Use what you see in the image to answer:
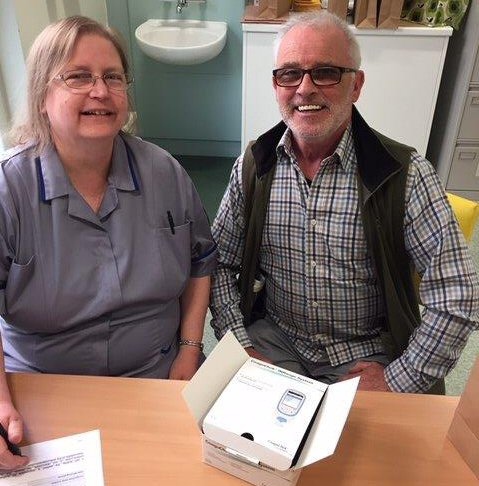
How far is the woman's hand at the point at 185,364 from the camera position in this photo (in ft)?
4.16

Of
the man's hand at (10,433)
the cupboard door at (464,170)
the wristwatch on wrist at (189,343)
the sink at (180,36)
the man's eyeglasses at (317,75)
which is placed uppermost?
the man's eyeglasses at (317,75)

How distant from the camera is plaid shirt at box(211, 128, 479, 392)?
1.18 meters

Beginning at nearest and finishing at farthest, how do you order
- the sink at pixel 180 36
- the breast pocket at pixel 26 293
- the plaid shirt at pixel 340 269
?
the breast pocket at pixel 26 293, the plaid shirt at pixel 340 269, the sink at pixel 180 36

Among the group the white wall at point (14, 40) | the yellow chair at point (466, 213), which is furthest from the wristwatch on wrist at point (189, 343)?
the white wall at point (14, 40)

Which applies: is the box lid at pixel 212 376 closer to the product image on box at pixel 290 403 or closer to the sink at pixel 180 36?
the product image on box at pixel 290 403

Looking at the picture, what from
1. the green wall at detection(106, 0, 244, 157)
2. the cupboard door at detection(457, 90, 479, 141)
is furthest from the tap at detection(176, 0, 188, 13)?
the cupboard door at detection(457, 90, 479, 141)

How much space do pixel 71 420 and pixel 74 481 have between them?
127 mm

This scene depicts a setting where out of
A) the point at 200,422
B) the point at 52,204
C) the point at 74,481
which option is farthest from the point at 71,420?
the point at 52,204

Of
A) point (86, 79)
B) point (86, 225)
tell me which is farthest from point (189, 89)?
point (86, 225)

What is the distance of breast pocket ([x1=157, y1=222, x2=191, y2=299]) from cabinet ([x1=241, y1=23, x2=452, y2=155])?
5.96ft

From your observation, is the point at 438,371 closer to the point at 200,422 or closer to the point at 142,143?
the point at 200,422

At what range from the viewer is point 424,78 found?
278 centimetres

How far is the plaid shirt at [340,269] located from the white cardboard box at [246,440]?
0.47 meters

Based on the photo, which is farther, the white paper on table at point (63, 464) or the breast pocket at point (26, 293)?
A: the breast pocket at point (26, 293)
